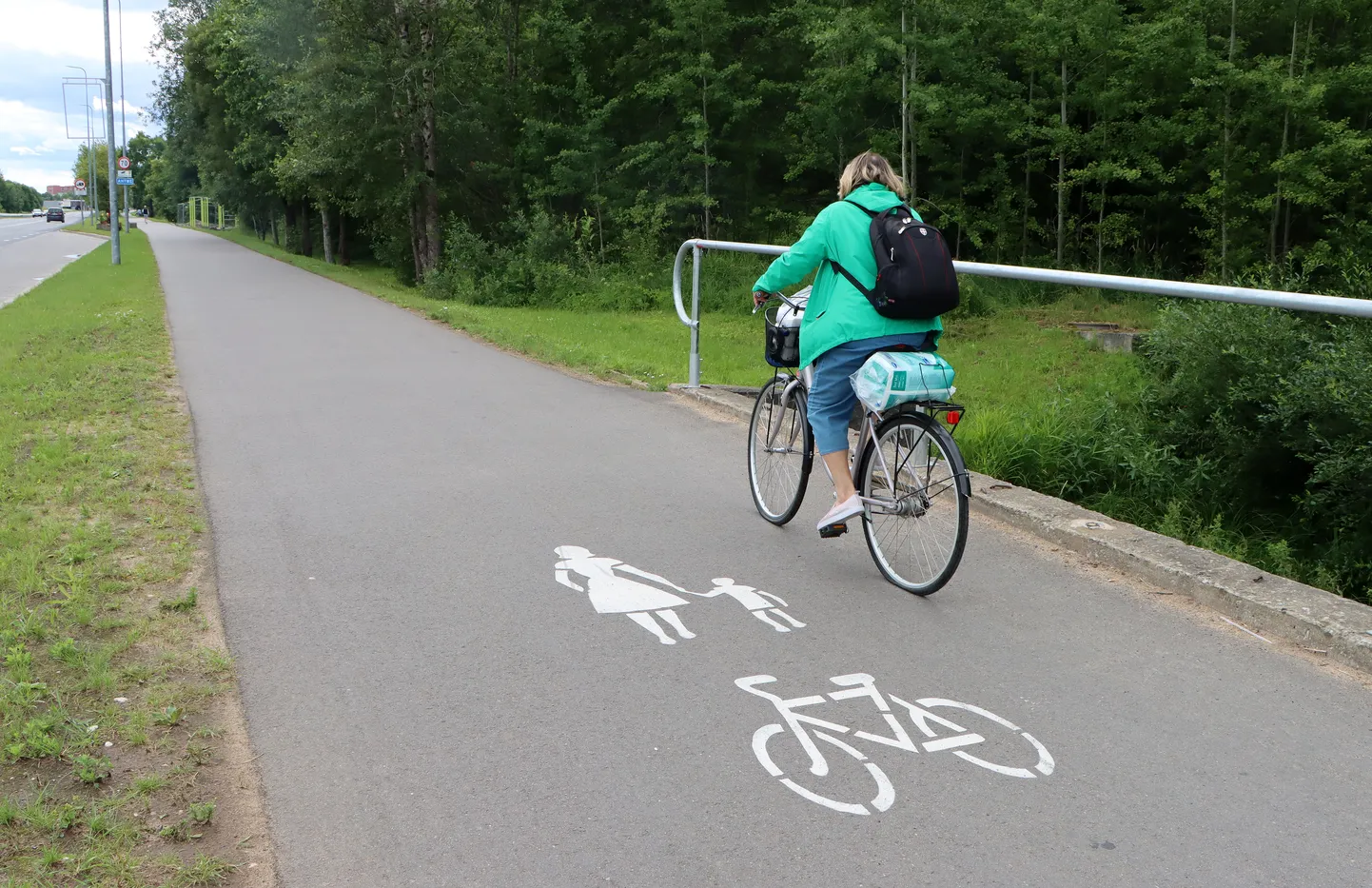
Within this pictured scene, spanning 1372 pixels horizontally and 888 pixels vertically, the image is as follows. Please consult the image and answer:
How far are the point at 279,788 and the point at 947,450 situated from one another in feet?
9.24

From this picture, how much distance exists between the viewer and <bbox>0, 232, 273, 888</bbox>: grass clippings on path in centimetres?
305

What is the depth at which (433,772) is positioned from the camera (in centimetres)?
348

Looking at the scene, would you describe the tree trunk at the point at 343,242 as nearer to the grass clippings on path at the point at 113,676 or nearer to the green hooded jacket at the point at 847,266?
the grass clippings on path at the point at 113,676

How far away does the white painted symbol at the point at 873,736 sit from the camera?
11.2ft

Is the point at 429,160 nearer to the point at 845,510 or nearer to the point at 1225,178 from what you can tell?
the point at 1225,178

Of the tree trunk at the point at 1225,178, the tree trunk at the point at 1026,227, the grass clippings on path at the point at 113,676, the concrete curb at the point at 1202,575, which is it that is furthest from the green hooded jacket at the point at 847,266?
the tree trunk at the point at 1026,227

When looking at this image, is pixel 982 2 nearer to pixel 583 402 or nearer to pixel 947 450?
pixel 583 402

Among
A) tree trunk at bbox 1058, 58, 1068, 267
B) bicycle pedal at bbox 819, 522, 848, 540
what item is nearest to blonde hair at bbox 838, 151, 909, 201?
bicycle pedal at bbox 819, 522, 848, 540

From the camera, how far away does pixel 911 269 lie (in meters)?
4.96

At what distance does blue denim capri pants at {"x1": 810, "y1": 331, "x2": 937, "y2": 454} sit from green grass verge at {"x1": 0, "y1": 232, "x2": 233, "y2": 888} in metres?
2.76

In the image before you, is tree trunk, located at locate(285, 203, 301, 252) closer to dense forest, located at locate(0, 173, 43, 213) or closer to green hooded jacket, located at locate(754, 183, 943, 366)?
green hooded jacket, located at locate(754, 183, 943, 366)

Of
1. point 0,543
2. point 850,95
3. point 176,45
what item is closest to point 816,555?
point 0,543

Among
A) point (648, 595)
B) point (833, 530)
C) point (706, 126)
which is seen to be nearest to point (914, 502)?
point (833, 530)

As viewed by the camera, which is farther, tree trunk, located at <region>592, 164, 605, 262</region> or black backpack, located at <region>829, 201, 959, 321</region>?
tree trunk, located at <region>592, 164, 605, 262</region>
